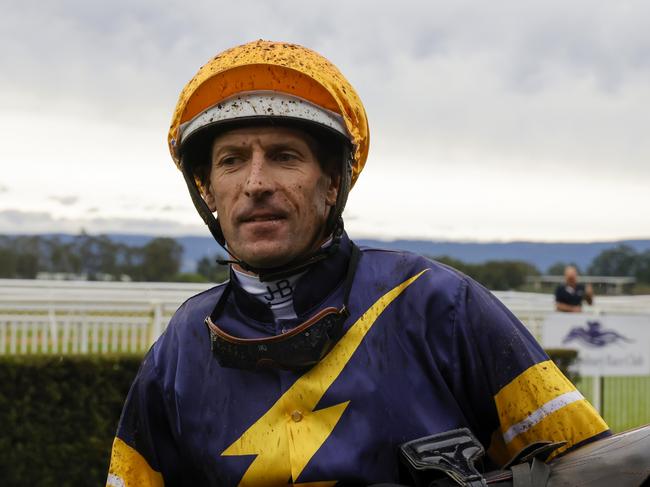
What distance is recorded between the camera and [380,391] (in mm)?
2018

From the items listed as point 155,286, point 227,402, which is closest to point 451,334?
point 227,402

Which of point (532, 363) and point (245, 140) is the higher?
point (245, 140)

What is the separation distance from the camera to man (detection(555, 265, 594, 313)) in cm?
1293

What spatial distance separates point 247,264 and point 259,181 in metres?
0.21

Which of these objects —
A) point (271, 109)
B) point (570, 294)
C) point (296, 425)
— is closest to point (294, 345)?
point (296, 425)

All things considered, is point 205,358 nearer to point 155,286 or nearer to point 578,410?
point 578,410

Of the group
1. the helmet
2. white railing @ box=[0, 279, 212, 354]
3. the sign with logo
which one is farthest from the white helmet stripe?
the sign with logo

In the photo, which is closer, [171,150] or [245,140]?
[245,140]

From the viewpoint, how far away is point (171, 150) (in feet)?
7.59

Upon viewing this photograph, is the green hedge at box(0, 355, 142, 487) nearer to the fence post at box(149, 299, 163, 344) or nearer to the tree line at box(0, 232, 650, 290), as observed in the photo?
the fence post at box(149, 299, 163, 344)

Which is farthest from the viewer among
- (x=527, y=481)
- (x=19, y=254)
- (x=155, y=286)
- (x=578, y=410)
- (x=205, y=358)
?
(x=19, y=254)

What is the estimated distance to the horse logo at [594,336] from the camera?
453 inches

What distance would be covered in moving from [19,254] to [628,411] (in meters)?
16.1

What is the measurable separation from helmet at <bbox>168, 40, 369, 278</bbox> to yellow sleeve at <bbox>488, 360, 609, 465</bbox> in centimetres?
55
